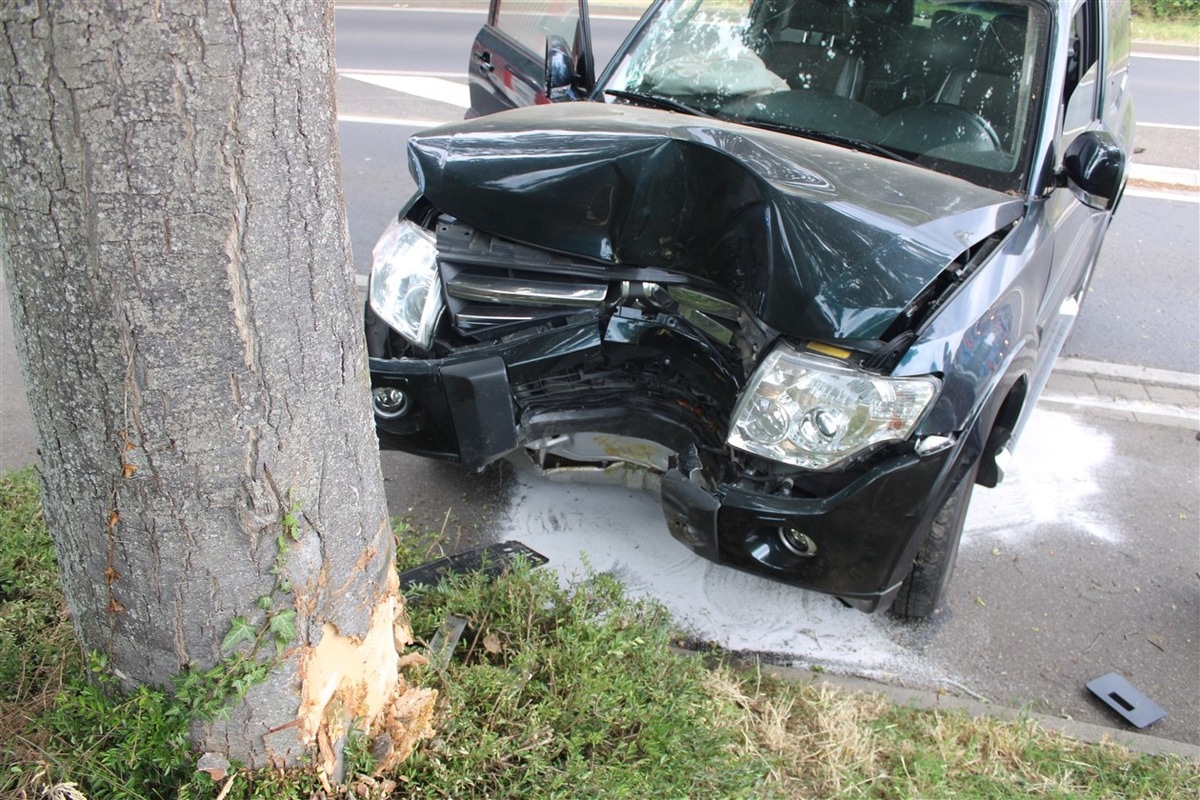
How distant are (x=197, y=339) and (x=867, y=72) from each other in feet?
9.78

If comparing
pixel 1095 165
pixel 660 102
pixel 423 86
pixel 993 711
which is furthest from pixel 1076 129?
pixel 423 86

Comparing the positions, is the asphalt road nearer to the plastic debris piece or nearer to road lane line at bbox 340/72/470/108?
the plastic debris piece

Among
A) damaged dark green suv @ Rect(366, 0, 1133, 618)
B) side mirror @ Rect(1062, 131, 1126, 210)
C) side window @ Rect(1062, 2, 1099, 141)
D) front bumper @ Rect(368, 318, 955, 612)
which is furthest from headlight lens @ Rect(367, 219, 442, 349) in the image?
side window @ Rect(1062, 2, 1099, 141)

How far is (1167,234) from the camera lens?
6527mm

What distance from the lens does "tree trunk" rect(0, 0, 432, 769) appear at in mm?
1170

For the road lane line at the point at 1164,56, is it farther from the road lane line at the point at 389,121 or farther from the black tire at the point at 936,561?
the black tire at the point at 936,561

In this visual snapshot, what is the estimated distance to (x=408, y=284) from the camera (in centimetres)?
283

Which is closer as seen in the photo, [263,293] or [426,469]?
[263,293]

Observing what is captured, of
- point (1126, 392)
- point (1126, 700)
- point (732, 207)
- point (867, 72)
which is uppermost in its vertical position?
point (867, 72)

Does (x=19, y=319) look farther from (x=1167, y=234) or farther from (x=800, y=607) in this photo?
(x=1167, y=234)

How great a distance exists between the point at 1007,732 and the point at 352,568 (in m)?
1.82

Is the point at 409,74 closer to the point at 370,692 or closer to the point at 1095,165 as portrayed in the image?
the point at 1095,165

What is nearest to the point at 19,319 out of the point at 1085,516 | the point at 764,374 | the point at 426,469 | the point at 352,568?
the point at 352,568

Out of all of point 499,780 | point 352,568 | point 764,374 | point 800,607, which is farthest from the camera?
point 800,607
